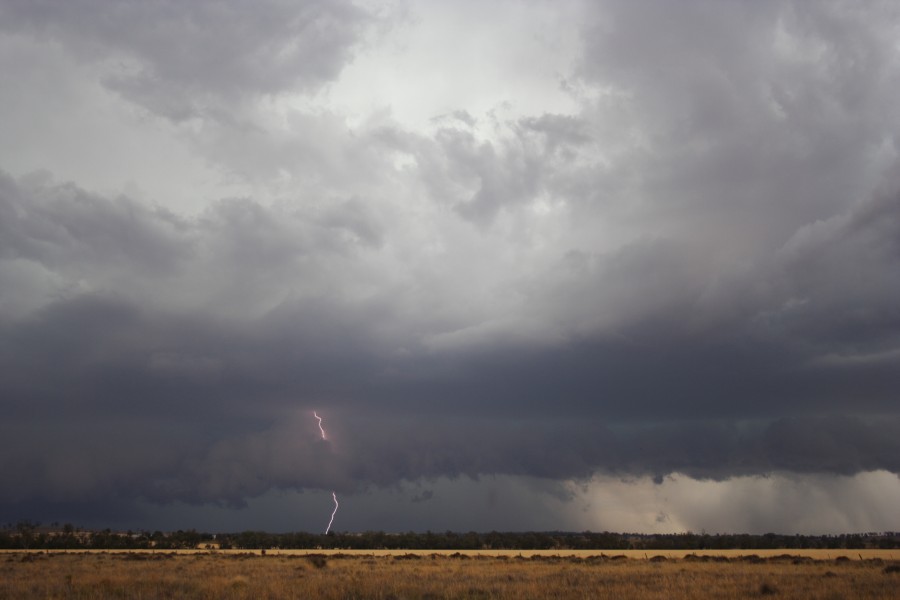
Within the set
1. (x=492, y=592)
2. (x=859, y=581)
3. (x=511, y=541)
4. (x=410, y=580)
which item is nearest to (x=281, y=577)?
(x=410, y=580)

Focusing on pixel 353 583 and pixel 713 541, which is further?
pixel 713 541

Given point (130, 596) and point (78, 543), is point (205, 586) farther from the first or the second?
point (78, 543)

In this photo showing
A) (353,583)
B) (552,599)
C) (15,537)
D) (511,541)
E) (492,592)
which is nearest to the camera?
(552,599)

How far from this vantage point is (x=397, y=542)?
476 feet

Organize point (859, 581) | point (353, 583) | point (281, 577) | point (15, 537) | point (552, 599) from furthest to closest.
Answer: point (15, 537) → point (281, 577) → point (859, 581) → point (353, 583) → point (552, 599)

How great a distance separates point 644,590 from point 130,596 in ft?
81.7

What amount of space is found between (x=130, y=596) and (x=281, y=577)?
46.9ft

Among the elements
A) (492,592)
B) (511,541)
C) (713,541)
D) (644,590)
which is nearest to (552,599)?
(492,592)

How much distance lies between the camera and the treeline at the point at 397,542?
4941 inches

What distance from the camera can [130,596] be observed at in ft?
99.8

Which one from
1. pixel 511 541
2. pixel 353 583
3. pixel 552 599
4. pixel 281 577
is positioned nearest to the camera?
pixel 552 599

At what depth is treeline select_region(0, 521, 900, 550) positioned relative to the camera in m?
126

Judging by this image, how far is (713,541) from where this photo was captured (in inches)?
5453

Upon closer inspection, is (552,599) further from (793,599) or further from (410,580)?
(410,580)
